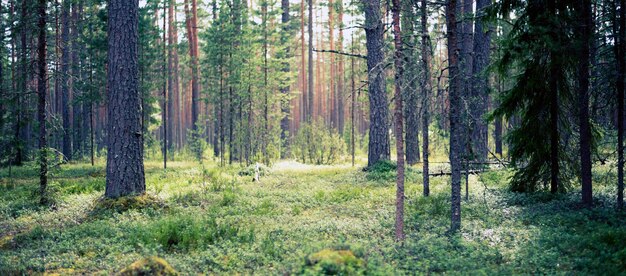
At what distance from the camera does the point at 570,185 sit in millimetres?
10258

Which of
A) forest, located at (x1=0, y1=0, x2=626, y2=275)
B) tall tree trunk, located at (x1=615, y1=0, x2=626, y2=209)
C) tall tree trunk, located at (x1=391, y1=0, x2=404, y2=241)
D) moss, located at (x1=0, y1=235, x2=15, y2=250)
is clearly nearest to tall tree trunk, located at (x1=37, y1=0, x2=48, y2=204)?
forest, located at (x1=0, y1=0, x2=626, y2=275)

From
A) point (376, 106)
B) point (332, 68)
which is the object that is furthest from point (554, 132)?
point (332, 68)

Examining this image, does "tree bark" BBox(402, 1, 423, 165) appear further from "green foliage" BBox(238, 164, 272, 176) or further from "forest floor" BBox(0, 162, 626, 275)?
"green foliage" BBox(238, 164, 272, 176)

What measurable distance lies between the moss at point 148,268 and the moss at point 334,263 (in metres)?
1.83

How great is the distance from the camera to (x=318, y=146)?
979 inches

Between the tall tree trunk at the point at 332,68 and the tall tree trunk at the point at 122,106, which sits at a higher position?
the tall tree trunk at the point at 332,68

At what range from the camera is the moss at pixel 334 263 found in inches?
204

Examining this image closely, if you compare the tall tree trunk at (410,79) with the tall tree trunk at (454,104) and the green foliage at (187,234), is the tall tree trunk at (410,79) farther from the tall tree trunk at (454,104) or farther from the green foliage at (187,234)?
the green foliage at (187,234)

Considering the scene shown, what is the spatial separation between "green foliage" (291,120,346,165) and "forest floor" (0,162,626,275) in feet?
40.3

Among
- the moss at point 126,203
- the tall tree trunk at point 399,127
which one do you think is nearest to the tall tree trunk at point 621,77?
the tall tree trunk at point 399,127

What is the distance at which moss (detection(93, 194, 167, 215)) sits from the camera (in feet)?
32.0

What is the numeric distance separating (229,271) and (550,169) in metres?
8.24

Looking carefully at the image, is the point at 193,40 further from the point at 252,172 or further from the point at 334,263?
the point at 334,263

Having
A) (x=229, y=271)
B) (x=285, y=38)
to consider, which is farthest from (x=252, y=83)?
(x=229, y=271)
